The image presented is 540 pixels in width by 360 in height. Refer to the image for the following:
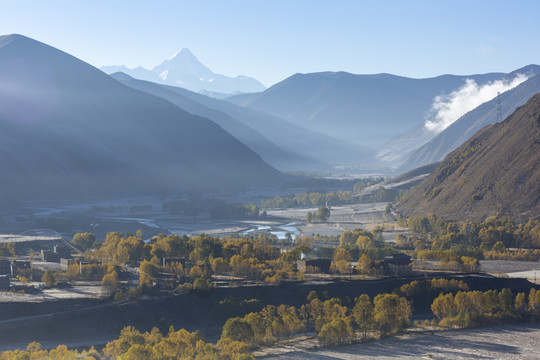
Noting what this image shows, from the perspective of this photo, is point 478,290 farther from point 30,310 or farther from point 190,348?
point 30,310

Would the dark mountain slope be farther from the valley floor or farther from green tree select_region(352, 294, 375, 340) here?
green tree select_region(352, 294, 375, 340)

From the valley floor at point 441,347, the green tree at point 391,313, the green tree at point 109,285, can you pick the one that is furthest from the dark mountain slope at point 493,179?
the green tree at point 109,285

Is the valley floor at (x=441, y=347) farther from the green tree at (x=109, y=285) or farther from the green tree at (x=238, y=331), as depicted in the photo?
the green tree at (x=109, y=285)

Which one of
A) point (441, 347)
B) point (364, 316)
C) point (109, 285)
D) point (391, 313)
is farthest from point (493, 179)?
point (109, 285)

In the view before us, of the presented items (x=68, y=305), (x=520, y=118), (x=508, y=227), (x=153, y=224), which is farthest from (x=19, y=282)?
(x=520, y=118)

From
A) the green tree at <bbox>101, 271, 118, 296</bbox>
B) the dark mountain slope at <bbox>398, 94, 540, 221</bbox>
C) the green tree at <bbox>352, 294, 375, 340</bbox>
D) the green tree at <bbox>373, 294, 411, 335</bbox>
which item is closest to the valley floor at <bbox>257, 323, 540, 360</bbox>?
the green tree at <bbox>373, 294, 411, 335</bbox>

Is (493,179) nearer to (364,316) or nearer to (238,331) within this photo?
(364,316)
